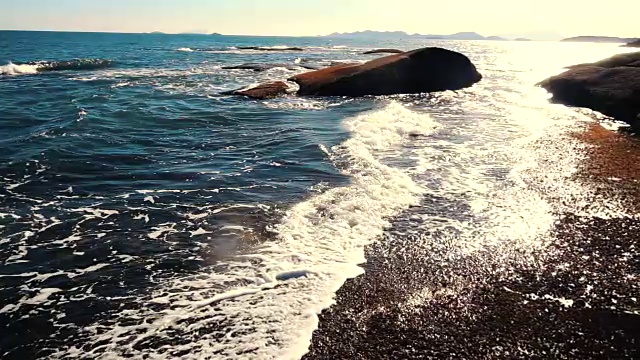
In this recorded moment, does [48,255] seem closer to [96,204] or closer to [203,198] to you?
[96,204]

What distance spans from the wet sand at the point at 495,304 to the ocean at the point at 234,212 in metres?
0.29

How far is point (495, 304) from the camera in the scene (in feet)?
22.7

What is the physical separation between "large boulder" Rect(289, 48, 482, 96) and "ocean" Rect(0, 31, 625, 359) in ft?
27.8

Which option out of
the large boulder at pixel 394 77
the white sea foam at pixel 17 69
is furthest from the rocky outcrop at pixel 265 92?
the white sea foam at pixel 17 69

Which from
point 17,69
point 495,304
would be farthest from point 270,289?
point 17,69

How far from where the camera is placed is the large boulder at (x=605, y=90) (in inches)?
870

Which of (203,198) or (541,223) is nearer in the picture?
(541,223)

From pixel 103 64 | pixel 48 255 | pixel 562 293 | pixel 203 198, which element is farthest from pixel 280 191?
pixel 103 64

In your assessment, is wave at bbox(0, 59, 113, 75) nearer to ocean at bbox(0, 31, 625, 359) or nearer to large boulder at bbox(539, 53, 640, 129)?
ocean at bbox(0, 31, 625, 359)

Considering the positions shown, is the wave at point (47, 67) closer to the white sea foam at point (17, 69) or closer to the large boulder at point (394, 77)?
the white sea foam at point (17, 69)

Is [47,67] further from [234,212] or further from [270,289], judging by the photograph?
[270,289]

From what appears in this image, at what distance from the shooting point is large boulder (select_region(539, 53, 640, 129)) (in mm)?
22094

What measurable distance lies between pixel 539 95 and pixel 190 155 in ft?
83.8

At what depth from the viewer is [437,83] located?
33875 millimetres
